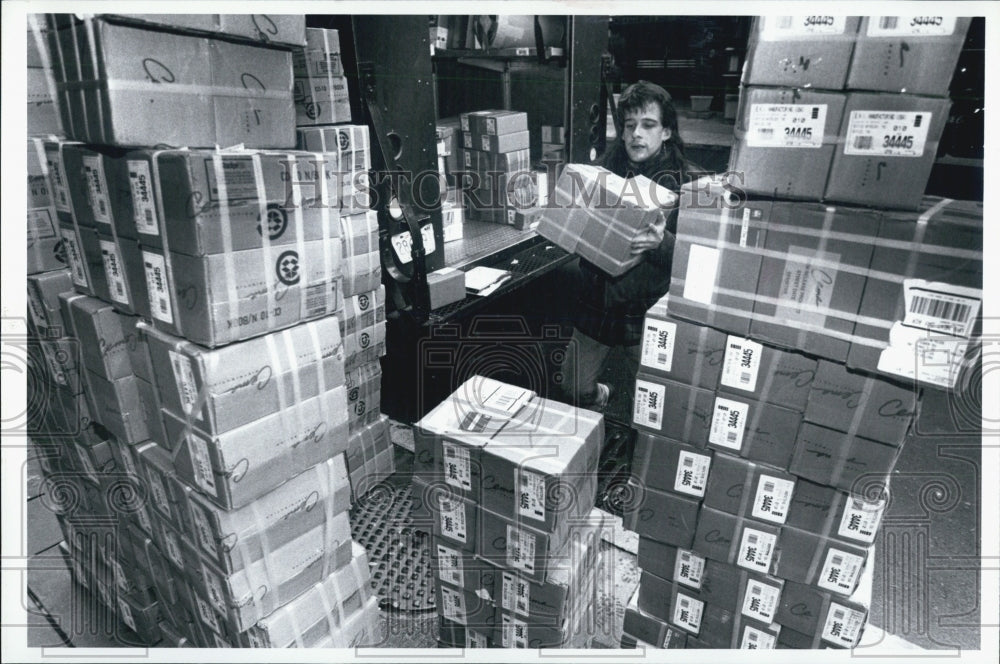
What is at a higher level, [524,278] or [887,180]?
[887,180]

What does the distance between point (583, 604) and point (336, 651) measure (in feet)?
2.93

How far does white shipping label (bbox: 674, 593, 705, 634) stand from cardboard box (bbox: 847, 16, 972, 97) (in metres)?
1.69

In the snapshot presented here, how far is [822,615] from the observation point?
1812 millimetres

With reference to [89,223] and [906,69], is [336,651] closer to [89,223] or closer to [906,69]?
[89,223]

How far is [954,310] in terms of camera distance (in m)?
1.36

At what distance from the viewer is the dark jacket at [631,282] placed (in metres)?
2.61

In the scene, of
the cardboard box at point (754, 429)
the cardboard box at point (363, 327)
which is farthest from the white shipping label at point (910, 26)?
the cardboard box at point (363, 327)

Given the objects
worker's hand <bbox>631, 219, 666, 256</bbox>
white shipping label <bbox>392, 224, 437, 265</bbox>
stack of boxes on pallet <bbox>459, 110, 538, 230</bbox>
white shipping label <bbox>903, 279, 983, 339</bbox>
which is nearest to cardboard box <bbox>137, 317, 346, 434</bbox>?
white shipping label <bbox>392, 224, 437, 265</bbox>

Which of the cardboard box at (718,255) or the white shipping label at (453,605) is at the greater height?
the cardboard box at (718,255)

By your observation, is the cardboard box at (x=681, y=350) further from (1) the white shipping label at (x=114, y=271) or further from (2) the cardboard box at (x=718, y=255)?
(1) the white shipping label at (x=114, y=271)

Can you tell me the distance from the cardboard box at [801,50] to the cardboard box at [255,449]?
151cm

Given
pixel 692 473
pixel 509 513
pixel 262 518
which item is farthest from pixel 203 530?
pixel 692 473

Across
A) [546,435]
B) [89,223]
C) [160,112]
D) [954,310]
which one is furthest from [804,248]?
[89,223]

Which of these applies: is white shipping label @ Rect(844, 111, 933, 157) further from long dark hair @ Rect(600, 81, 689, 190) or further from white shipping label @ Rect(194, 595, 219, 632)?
white shipping label @ Rect(194, 595, 219, 632)
